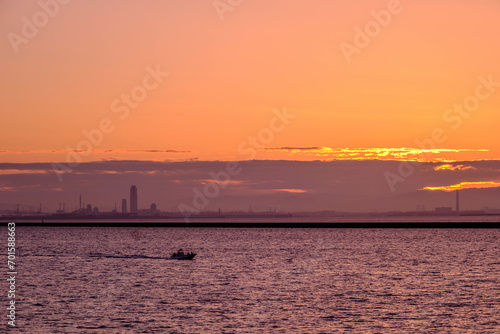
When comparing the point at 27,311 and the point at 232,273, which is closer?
the point at 27,311

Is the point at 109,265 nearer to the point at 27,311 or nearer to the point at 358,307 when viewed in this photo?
the point at 27,311

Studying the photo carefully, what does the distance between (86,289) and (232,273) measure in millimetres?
24670

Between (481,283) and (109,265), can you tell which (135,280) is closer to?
(109,265)

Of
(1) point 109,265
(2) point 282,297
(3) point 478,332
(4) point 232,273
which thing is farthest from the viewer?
(1) point 109,265

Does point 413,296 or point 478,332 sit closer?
point 478,332

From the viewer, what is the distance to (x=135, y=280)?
8525 cm

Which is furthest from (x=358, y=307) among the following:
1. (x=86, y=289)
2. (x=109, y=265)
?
(x=109, y=265)

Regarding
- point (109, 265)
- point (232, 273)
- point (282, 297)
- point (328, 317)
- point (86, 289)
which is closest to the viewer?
point (328, 317)

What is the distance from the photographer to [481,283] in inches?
3226

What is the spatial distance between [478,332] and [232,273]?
1863 inches

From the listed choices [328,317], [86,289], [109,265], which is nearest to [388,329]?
[328,317]

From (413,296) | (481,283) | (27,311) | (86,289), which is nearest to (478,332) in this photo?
(413,296)

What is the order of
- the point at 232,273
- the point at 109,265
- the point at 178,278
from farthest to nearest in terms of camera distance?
the point at 109,265, the point at 232,273, the point at 178,278

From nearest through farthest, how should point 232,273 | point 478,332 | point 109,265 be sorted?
point 478,332, point 232,273, point 109,265
